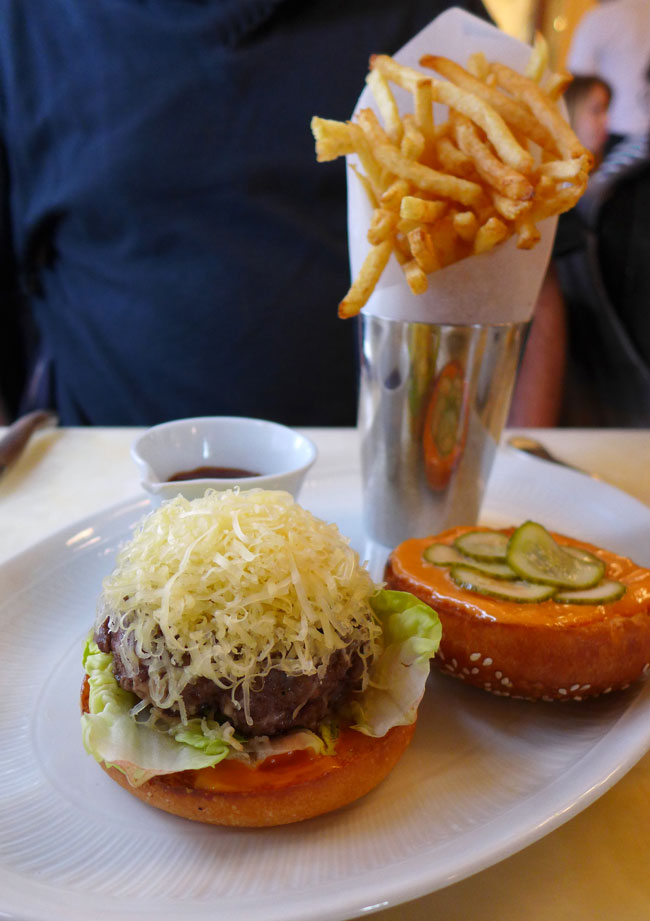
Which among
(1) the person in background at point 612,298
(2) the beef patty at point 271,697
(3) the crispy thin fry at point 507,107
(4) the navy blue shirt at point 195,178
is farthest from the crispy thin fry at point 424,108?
(1) the person in background at point 612,298

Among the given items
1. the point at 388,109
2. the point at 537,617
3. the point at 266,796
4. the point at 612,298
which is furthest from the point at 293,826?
the point at 612,298

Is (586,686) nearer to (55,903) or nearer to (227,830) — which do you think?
(227,830)

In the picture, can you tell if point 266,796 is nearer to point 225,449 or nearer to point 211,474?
point 211,474

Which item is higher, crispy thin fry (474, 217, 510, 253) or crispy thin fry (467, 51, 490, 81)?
crispy thin fry (467, 51, 490, 81)

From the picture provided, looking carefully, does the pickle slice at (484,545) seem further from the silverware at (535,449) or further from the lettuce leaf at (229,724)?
the silverware at (535,449)

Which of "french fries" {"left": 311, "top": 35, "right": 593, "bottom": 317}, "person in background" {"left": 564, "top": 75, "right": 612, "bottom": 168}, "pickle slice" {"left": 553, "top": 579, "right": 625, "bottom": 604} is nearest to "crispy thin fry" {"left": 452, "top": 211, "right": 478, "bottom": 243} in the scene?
"french fries" {"left": 311, "top": 35, "right": 593, "bottom": 317}

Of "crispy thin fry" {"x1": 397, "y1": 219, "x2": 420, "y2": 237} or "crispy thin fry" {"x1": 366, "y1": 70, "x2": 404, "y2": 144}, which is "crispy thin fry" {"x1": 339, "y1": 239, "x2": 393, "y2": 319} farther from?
"crispy thin fry" {"x1": 366, "y1": 70, "x2": 404, "y2": 144}
